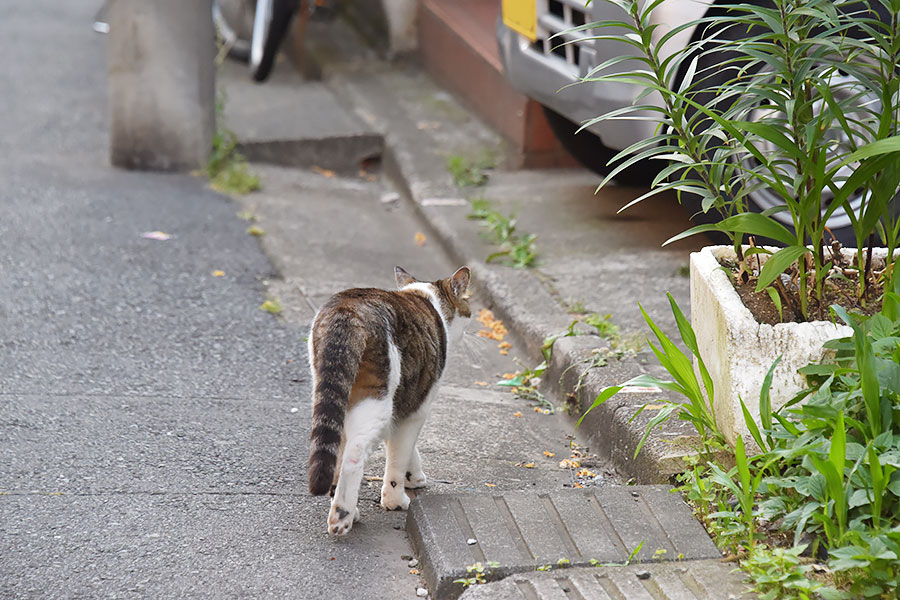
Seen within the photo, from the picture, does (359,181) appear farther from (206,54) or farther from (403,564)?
(403,564)

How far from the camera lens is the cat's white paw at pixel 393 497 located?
10.3ft

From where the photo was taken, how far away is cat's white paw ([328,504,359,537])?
9.53 feet

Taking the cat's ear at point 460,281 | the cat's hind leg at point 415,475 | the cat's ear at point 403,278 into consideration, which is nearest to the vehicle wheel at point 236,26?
the cat's ear at point 403,278

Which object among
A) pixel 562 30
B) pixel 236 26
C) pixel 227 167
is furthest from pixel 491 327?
pixel 236 26

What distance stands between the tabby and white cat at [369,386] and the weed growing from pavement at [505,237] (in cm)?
173

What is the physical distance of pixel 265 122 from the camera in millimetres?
7430

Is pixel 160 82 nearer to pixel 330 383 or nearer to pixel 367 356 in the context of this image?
pixel 367 356

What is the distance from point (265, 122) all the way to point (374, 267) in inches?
98.3

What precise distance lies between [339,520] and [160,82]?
13.8 feet

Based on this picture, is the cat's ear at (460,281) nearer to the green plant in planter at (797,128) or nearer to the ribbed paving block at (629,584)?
the green plant in planter at (797,128)

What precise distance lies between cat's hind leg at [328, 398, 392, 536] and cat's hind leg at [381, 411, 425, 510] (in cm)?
17

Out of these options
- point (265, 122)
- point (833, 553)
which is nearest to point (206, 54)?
point (265, 122)

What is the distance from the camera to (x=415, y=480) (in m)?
3.28

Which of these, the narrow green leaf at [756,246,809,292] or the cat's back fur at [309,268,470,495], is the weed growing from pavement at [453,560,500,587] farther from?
the narrow green leaf at [756,246,809,292]
